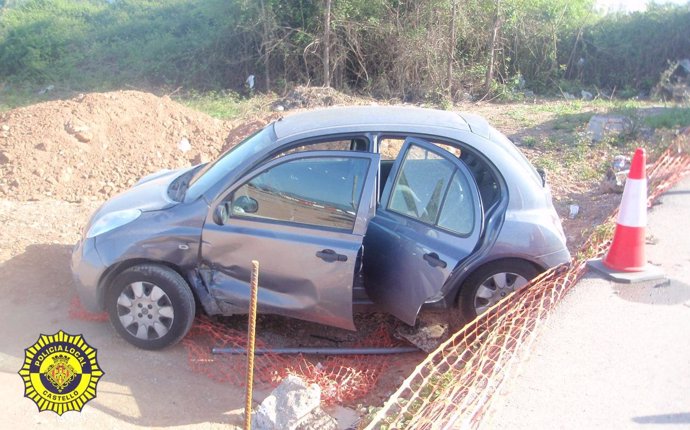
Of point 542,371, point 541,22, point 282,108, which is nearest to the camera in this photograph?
point 542,371

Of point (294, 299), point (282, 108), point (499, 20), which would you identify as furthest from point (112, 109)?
point (499, 20)

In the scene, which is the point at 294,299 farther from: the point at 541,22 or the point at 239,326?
the point at 541,22

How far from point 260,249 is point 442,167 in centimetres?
145

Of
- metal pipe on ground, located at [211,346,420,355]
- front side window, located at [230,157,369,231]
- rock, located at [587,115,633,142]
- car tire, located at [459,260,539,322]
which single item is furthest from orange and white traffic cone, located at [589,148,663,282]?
rock, located at [587,115,633,142]

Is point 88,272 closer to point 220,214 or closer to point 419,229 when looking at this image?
point 220,214

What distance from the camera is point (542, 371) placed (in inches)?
164

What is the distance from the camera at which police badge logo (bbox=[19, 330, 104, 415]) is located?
4.51m

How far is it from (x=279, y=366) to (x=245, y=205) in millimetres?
1211

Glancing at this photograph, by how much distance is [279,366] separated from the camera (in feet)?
17.4

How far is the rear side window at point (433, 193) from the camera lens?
5160 millimetres

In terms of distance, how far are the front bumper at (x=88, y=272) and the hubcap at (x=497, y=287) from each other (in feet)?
9.16

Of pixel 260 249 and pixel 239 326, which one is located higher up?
pixel 260 249

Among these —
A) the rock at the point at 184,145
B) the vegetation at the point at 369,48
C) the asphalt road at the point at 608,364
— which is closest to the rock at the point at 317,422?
the asphalt road at the point at 608,364

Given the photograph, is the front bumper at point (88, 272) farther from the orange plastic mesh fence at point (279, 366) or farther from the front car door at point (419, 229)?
the front car door at point (419, 229)
